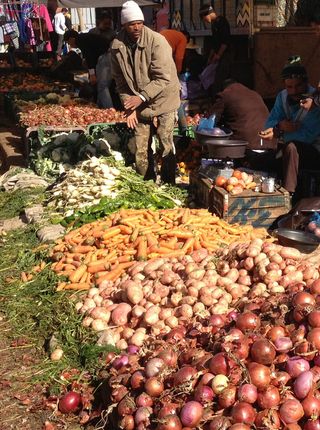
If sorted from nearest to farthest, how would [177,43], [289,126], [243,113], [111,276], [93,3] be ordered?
[111,276]
[289,126]
[243,113]
[177,43]
[93,3]

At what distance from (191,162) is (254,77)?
200 centimetres

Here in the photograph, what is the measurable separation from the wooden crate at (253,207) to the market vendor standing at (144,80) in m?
1.55

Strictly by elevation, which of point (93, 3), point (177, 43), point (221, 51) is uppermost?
point (93, 3)

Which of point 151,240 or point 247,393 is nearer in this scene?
point 247,393

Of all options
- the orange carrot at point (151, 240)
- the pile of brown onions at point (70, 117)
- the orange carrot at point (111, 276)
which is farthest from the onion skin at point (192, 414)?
the pile of brown onions at point (70, 117)

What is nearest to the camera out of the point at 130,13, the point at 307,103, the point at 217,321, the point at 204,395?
the point at 204,395

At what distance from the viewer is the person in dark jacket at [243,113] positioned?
23.9 feet

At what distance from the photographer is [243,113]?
729cm

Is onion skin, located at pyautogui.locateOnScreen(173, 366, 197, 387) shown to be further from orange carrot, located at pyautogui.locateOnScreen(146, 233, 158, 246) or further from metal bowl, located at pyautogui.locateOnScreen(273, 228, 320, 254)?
metal bowl, located at pyautogui.locateOnScreen(273, 228, 320, 254)

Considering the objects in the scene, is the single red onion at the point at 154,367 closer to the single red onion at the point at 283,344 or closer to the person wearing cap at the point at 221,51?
the single red onion at the point at 283,344

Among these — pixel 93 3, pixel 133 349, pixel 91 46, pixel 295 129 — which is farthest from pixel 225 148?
pixel 93 3

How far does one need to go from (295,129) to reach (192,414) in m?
4.22

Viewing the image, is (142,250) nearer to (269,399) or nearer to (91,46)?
(269,399)

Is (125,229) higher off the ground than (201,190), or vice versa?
(125,229)
